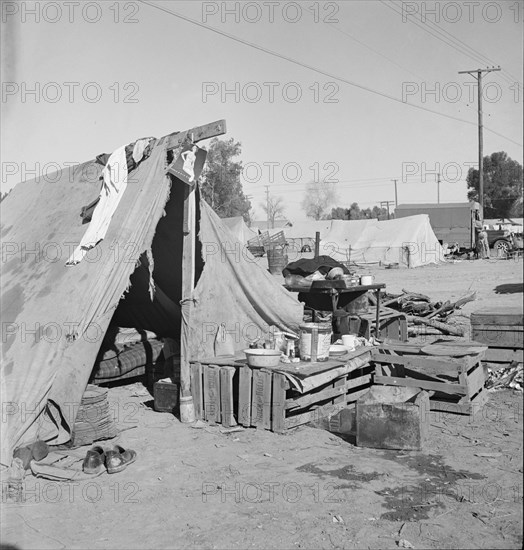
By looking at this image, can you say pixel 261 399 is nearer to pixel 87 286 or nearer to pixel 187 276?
pixel 187 276

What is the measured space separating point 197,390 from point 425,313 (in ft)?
24.6

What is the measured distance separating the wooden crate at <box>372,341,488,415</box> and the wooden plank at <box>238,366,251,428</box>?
4.80 ft

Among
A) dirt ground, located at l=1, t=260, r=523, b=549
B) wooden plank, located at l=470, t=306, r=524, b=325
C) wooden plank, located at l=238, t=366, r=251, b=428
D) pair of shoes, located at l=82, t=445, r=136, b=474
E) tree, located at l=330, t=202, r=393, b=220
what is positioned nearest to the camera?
dirt ground, located at l=1, t=260, r=523, b=549

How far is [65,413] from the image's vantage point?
5.27 meters

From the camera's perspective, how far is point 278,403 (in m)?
5.74

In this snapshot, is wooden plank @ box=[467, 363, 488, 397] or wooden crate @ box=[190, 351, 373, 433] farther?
wooden plank @ box=[467, 363, 488, 397]

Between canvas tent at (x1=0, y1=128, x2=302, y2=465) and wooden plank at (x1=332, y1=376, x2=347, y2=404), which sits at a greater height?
canvas tent at (x1=0, y1=128, x2=302, y2=465)

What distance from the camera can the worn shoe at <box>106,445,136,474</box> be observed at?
15.9 feet

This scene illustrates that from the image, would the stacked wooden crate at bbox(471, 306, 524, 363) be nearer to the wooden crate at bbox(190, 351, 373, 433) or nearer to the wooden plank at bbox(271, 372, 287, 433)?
the wooden crate at bbox(190, 351, 373, 433)

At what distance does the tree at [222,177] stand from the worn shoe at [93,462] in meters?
34.0

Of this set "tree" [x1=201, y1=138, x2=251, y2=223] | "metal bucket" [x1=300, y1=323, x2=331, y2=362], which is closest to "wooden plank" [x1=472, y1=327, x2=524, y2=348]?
"metal bucket" [x1=300, y1=323, x2=331, y2=362]

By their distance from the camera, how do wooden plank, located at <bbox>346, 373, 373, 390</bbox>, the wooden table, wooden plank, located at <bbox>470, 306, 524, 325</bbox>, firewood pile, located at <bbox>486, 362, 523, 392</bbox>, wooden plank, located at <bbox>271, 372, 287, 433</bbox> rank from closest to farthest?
wooden plank, located at <bbox>470, 306, 524, 325</bbox>
wooden plank, located at <bbox>271, 372, 287, 433</bbox>
wooden plank, located at <bbox>346, 373, 373, 390</bbox>
firewood pile, located at <bbox>486, 362, 523, 392</bbox>
the wooden table

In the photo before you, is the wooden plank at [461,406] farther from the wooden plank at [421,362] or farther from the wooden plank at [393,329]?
the wooden plank at [393,329]

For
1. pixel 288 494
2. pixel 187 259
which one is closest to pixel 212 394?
pixel 187 259
